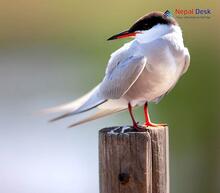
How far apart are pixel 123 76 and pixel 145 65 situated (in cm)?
8

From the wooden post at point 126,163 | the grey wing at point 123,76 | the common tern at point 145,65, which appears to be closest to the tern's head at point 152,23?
the common tern at point 145,65

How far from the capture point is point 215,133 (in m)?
2.66

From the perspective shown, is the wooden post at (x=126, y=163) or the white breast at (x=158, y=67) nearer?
the wooden post at (x=126, y=163)

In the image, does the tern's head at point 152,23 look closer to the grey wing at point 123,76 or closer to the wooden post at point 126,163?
the grey wing at point 123,76

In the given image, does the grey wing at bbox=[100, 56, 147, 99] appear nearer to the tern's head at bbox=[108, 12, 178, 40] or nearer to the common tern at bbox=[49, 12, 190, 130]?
the common tern at bbox=[49, 12, 190, 130]

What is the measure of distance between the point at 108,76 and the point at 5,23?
2.52 feet

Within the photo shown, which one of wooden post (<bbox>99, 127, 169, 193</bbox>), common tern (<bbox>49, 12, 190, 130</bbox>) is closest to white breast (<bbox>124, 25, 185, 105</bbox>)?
common tern (<bbox>49, 12, 190, 130</bbox>)

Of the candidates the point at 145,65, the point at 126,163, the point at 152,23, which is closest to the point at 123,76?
the point at 145,65

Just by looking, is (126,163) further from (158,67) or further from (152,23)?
(152,23)

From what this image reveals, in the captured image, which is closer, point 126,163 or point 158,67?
point 126,163

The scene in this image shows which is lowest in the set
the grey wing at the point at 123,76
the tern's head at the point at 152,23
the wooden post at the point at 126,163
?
the wooden post at the point at 126,163

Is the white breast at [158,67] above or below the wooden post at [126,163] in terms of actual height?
above

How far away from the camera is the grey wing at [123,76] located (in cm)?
175

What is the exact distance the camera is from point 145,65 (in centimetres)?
177
